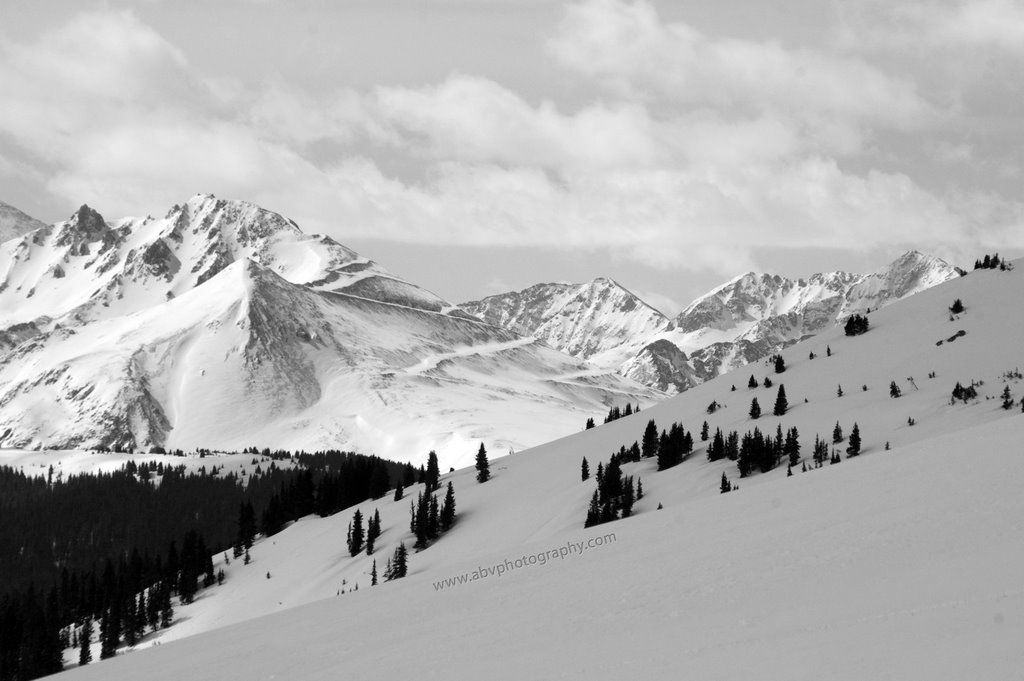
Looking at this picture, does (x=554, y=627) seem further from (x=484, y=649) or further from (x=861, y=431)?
(x=861, y=431)

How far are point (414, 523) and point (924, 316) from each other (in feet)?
198

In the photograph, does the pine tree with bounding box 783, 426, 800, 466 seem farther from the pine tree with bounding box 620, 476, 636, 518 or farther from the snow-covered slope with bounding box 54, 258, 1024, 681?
A: the pine tree with bounding box 620, 476, 636, 518

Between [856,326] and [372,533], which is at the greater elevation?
[856,326]

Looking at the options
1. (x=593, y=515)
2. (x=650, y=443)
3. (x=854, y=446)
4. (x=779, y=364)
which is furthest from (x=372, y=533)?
(x=779, y=364)

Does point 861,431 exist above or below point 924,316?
below

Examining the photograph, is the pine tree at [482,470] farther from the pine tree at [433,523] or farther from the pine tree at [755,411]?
the pine tree at [755,411]

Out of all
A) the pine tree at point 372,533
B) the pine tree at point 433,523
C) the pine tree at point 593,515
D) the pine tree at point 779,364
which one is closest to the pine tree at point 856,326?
the pine tree at point 779,364

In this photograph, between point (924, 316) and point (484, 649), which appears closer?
point (484, 649)

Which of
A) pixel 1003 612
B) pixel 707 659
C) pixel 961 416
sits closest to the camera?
A: pixel 1003 612

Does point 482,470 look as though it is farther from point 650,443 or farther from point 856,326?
point 856,326

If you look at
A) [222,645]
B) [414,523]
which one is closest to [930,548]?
[222,645]

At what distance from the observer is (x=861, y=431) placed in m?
68.7

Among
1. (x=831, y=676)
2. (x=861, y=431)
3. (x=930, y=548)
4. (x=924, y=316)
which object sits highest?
(x=924, y=316)

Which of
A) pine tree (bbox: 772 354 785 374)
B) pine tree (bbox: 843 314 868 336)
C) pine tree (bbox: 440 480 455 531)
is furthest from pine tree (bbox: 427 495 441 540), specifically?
pine tree (bbox: 843 314 868 336)
